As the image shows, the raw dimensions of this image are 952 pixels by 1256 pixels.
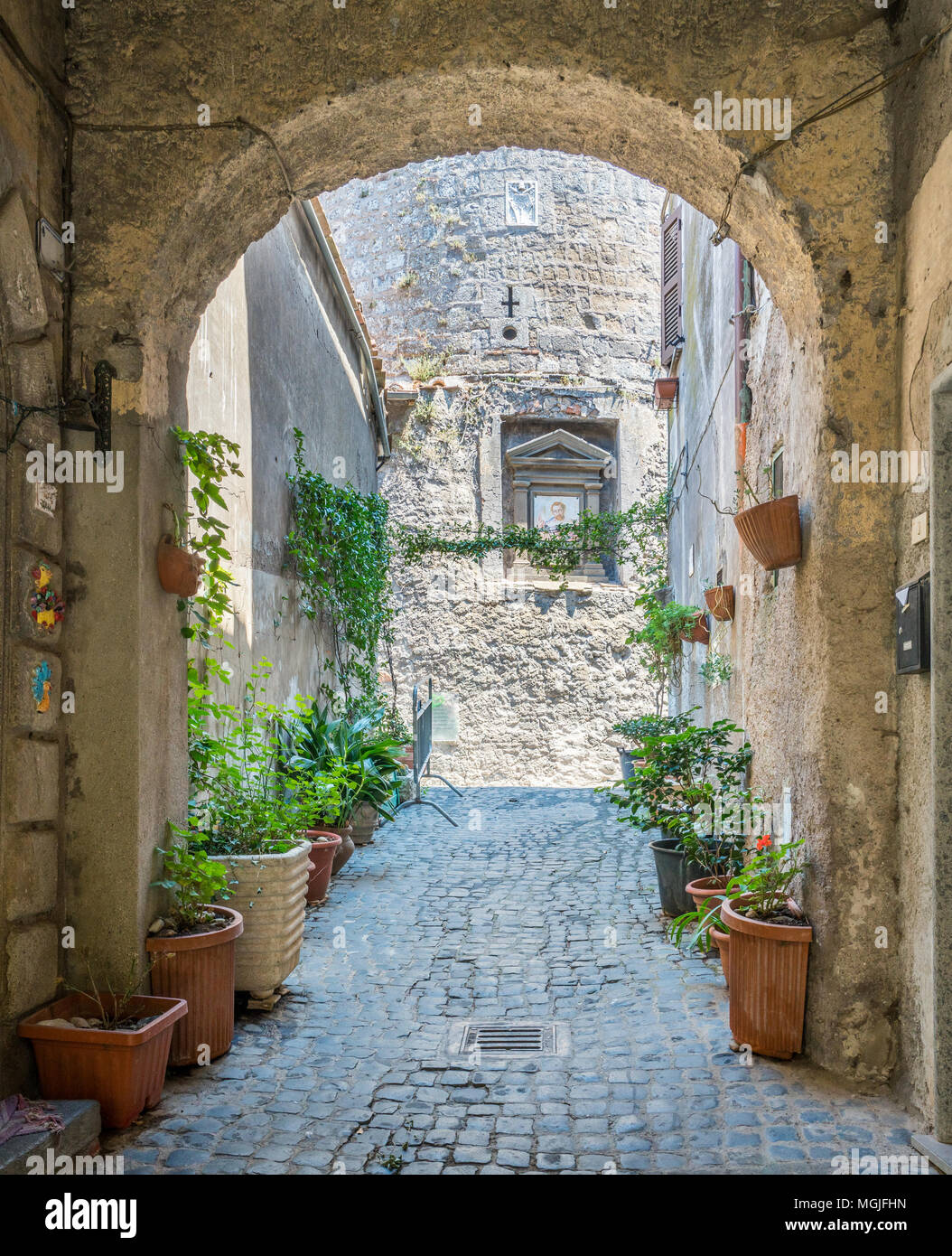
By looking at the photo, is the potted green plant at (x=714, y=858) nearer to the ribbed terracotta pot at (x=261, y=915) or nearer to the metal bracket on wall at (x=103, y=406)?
the ribbed terracotta pot at (x=261, y=915)

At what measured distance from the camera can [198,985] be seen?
3305 mm

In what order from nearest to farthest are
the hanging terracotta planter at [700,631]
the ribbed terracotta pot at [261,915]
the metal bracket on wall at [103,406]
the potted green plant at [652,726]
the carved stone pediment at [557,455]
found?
the metal bracket on wall at [103,406] < the ribbed terracotta pot at [261,915] < the potted green plant at [652,726] < the hanging terracotta planter at [700,631] < the carved stone pediment at [557,455]

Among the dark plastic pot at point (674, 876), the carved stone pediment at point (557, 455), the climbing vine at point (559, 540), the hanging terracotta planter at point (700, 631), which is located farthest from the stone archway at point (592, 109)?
the carved stone pediment at point (557, 455)

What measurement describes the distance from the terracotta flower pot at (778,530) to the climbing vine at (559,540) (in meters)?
11.3

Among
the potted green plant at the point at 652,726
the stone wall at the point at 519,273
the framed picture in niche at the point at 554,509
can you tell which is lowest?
the potted green plant at the point at 652,726

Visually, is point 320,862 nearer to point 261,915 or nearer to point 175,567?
point 261,915

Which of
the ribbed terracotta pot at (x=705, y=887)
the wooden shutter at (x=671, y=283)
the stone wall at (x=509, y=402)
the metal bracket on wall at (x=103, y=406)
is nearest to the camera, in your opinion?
the metal bracket on wall at (x=103, y=406)

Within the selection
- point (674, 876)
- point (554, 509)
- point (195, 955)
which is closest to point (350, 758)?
point (674, 876)

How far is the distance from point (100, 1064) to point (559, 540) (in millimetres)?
12975

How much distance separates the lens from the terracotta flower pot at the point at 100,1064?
9.16ft

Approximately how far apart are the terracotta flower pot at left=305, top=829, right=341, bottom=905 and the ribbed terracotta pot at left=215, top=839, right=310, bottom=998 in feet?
5.32

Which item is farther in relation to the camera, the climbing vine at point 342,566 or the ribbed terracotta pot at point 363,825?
the ribbed terracotta pot at point 363,825

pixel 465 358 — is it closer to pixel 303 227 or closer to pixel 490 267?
pixel 490 267

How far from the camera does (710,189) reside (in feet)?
11.8
